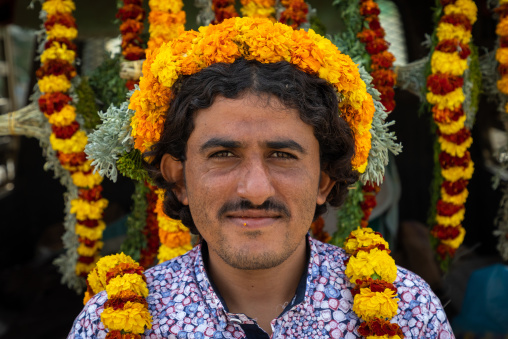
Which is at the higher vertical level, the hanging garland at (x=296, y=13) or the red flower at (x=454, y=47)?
the hanging garland at (x=296, y=13)

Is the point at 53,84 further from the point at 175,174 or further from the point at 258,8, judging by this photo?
the point at 175,174

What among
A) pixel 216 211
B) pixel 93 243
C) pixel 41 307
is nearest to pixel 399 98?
pixel 93 243

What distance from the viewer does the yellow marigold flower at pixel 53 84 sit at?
3.26 m

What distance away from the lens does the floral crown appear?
6.01 feet

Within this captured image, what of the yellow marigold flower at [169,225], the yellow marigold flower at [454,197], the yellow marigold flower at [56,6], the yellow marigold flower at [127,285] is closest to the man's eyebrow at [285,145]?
the yellow marigold flower at [127,285]

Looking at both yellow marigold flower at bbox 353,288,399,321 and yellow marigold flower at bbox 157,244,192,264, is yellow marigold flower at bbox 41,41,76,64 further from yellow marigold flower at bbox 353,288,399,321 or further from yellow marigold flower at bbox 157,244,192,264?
yellow marigold flower at bbox 353,288,399,321

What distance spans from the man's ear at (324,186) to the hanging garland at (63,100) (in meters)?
1.69

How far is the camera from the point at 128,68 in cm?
305

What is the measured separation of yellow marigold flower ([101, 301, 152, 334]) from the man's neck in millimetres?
288

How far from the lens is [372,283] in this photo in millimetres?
1903

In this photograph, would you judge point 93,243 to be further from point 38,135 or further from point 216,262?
point 216,262

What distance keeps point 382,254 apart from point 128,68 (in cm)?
181

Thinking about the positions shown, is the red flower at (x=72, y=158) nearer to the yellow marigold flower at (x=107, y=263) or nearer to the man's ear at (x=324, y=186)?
the yellow marigold flower at (x=107, y=263)

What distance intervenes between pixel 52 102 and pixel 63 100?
0.06 meters
